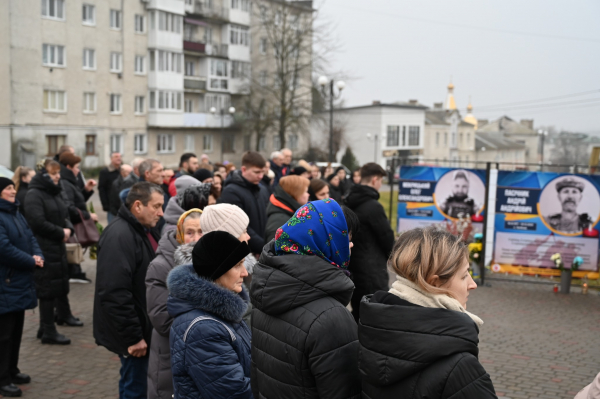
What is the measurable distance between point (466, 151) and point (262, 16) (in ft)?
178

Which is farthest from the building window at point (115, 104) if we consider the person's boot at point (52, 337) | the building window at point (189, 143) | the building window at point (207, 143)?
the person's boot at point (52, 337)

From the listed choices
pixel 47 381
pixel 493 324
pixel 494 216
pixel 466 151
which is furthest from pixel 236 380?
pixel 466 151

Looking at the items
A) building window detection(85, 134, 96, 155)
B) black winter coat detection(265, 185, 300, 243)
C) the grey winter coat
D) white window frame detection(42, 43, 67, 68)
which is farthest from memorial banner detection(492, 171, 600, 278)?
building window detection(85, 134, 96, 155)

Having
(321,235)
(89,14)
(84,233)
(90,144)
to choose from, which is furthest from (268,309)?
(89,14)

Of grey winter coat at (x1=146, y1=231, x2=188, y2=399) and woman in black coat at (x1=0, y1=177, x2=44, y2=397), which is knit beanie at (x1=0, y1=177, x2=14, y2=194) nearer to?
woman in black coat at (x1=0, y1=177, x2=44, y2=397)

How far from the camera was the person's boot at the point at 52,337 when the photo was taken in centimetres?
757

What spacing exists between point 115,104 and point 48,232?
43.7 metres

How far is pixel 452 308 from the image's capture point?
2305mm

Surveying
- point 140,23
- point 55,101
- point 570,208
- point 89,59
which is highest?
point 140,23

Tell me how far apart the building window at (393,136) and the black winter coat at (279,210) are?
75199 millimetres

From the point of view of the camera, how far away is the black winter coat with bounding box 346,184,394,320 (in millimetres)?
6574

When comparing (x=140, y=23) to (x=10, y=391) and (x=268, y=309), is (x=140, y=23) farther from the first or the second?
(x=268, y=309)

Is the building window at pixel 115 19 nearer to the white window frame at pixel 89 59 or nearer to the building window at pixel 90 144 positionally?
the white window frame at pixel 89 59

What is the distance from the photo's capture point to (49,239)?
7477mm
